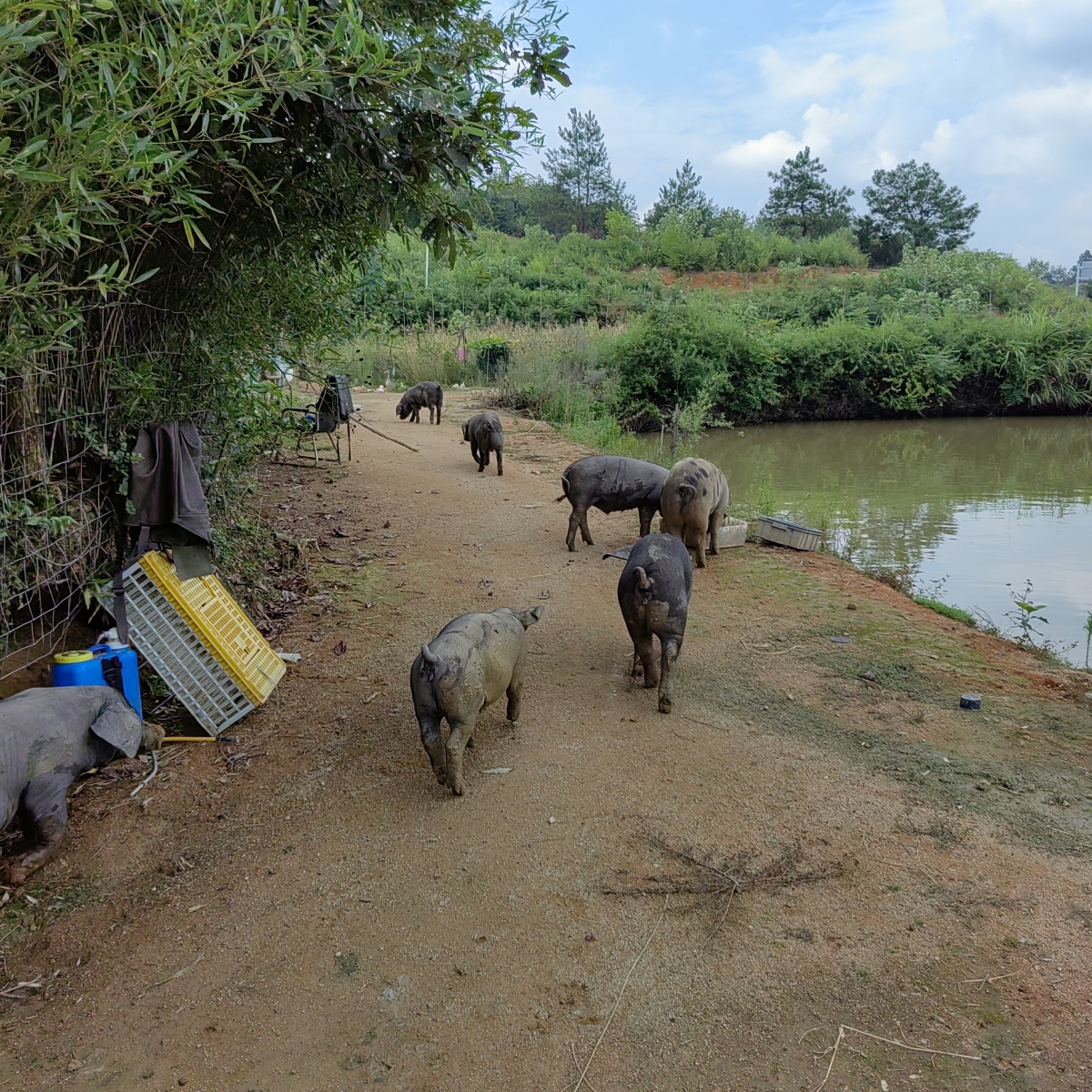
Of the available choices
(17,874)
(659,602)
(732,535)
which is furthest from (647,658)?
(732,535)

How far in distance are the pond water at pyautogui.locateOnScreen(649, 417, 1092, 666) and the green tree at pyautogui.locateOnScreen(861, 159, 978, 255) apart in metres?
21.9

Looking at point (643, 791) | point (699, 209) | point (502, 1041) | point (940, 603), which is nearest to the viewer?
point (502, 1041)

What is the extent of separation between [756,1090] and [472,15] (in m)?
5.34

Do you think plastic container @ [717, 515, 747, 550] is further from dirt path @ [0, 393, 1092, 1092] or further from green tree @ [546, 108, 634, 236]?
green tree @ [546, 108, 634, 236]

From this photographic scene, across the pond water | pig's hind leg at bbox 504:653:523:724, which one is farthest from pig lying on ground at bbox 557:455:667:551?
pig's hind leg at bbox 504:653:523:724

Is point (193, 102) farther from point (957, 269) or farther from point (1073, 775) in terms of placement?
point (957, 269)

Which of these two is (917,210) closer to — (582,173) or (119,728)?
(582,173)

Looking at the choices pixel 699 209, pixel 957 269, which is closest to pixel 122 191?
pixel 957 269

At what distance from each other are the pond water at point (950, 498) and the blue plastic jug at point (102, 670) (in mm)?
6252

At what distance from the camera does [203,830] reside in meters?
3.65

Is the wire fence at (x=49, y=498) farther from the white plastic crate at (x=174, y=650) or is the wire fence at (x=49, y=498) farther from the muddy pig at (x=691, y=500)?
the muddy pig at (x=691, y=500)

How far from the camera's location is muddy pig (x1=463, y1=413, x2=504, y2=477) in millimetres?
10719

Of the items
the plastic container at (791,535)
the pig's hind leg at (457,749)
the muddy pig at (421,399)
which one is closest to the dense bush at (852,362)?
the muddy pig at (421,399)

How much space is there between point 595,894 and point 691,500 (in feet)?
13.5
